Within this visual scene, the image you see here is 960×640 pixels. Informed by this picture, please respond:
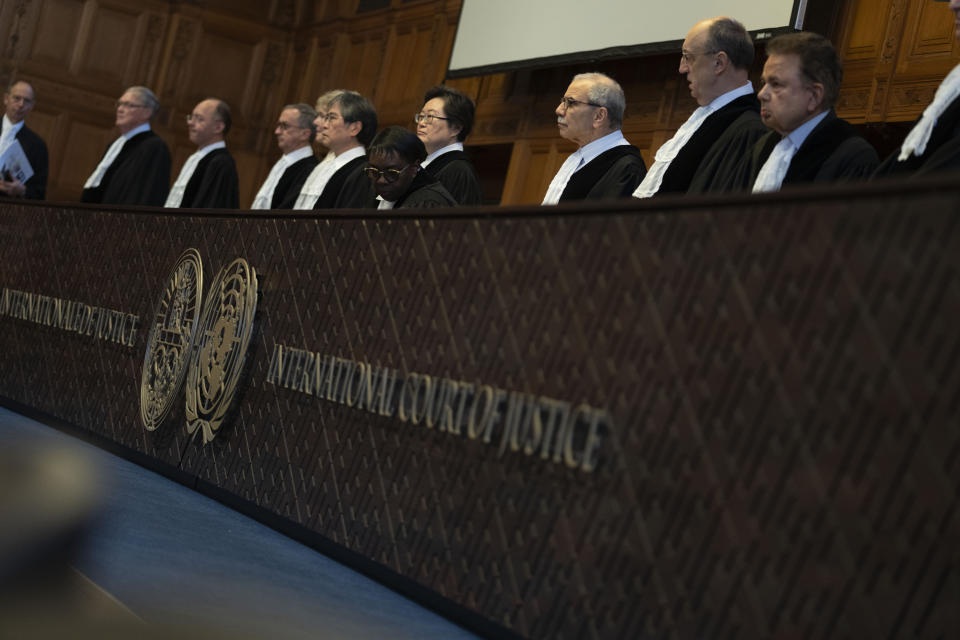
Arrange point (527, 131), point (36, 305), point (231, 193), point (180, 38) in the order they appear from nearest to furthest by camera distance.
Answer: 1. point (36, 305)
2. point (231, 193)
3. point (527, 131)
4. point (180, 38)

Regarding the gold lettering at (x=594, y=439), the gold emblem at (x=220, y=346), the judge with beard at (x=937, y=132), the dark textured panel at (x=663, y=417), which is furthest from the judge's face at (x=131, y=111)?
the gold lettering at (x=594, y=439)

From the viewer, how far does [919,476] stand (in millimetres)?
1827

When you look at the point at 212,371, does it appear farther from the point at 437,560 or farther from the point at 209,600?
the point at 209,600

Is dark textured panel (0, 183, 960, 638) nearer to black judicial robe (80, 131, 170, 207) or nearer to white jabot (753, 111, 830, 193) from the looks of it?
white jabot (753, 111, 830, 193)

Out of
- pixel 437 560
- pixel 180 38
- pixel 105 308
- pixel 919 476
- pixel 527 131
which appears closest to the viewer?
pixel 919 476

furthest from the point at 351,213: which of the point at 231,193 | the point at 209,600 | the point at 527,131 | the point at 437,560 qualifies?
the point at 527,131

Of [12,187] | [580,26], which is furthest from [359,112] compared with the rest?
[580,26]

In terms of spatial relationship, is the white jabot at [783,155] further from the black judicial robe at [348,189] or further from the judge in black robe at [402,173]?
the black judicial robe at [348,189]

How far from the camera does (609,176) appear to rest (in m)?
4.57

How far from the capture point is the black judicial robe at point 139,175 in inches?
286

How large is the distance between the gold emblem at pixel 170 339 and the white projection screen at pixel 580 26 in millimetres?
3889

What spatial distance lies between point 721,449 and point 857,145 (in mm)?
1677

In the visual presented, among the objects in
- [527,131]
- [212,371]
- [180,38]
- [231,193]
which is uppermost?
[180,38]

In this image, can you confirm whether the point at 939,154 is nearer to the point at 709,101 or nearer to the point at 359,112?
the point at 709,101
